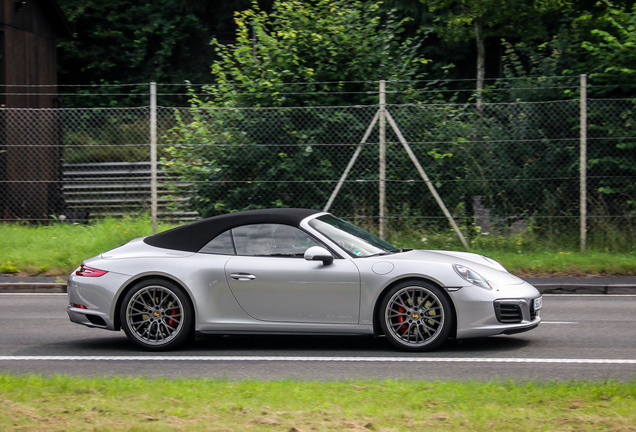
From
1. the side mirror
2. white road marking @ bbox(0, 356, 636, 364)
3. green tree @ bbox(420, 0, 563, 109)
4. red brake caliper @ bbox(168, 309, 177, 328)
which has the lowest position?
white road marking @ bbox(0, 356, 636, 364)

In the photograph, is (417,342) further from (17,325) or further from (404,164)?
(404,164)

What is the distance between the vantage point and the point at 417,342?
6996mm

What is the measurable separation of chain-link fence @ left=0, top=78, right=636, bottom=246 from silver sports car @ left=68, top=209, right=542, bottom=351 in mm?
5993

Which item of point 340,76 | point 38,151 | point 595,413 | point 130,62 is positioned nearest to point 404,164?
point 340,76

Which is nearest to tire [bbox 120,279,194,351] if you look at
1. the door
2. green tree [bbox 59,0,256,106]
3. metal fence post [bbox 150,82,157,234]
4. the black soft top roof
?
the black soft top roof

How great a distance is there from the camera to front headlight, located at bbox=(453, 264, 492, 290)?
6995 mm

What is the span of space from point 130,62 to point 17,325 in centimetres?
2527

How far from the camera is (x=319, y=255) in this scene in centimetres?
702

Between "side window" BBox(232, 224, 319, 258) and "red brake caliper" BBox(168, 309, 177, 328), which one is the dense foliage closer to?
"side window" BBox(232, 224, 319, 258)

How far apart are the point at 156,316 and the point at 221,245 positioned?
887 mm

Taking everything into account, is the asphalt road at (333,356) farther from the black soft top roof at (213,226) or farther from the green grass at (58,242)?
the green grass at (58,242)

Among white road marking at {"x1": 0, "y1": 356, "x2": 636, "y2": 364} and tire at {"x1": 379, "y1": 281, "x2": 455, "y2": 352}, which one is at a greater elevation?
tire at {"x1": 379, "y1": 281, "x2": 455, "y2": 352}

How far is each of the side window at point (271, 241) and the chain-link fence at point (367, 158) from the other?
6.15 meters

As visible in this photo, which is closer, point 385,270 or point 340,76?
point 385,270
